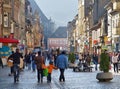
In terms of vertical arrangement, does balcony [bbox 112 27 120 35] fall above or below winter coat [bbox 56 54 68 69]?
above

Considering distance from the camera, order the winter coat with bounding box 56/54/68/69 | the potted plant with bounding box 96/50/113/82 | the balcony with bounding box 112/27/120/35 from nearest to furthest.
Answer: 1. the winter coat with bounding box 56/54/68/69
2. the potted plant with bounding box 96/50/113/82
3. the balcony with bounding box 112/27/120/35

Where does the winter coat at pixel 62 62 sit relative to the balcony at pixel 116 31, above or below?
below

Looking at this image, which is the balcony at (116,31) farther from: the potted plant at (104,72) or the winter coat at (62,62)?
the winter coat at (62,62)

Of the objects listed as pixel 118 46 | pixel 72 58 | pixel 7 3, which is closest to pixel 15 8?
pixel 7 3

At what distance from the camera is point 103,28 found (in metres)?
104

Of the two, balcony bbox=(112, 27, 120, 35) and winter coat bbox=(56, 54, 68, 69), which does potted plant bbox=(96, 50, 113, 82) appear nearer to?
winter coat bbox=(56, 54, 68, 69)

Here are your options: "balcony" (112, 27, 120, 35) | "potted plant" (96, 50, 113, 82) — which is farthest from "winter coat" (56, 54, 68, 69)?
"balcony" (112, 27, 120, 35)

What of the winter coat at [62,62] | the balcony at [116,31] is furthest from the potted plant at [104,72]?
the balcony at [116,31]

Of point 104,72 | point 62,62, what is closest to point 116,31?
point 104,72

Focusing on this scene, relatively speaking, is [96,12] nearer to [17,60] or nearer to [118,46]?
[118,46]

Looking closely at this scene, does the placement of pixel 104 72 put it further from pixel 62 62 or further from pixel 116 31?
pixel 116 31

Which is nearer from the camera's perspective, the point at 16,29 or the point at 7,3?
the point at 7,3

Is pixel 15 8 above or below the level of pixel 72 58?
above

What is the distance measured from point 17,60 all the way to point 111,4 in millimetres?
61315
